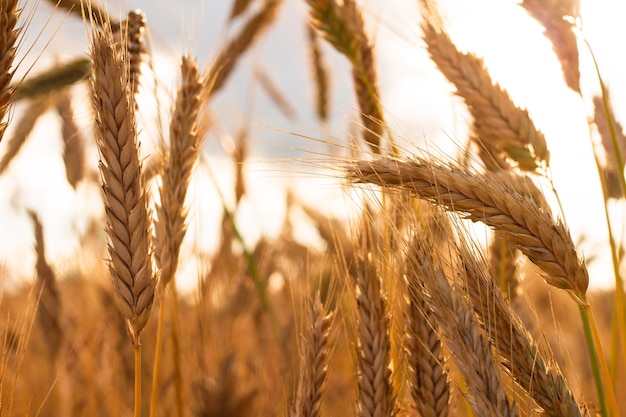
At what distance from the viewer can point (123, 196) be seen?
3.81ft

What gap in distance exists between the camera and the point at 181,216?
4.69ft

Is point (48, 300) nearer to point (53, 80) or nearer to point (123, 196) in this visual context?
point (53, 80)

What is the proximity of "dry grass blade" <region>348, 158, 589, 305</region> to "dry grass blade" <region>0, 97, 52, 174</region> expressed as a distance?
1456mm

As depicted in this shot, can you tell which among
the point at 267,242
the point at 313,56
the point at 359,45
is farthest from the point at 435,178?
the point at 313,56

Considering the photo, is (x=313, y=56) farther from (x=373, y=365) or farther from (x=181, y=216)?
(x=373, y=365)

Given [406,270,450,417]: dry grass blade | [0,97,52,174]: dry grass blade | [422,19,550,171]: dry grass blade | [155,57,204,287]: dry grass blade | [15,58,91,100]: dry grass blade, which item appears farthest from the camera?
[0,97,52,174]: dry grass blade

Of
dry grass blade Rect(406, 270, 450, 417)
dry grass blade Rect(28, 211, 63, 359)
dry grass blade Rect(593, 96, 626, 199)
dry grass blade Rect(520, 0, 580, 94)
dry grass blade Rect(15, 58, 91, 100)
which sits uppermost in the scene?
dry grass blade Rect(15, 58, 91, 100)

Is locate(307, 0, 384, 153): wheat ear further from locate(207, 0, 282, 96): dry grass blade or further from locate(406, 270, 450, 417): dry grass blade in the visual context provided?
locate(406, 270, 450, 417): dry grass blade

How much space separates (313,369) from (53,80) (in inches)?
51.9

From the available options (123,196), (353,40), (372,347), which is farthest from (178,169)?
(353,40)

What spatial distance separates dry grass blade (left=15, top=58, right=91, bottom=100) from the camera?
1.94 m

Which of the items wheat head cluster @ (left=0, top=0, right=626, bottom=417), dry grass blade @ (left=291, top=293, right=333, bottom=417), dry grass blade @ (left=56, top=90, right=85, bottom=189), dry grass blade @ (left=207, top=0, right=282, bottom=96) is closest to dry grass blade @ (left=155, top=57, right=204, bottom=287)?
wheat head cluster @ (left=0, top=0, right=626, bottom=417)

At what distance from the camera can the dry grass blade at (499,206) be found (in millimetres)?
1110

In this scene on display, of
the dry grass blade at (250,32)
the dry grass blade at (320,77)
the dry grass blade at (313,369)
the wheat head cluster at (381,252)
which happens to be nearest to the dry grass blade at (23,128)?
the wheat head cluster at (381,252)
